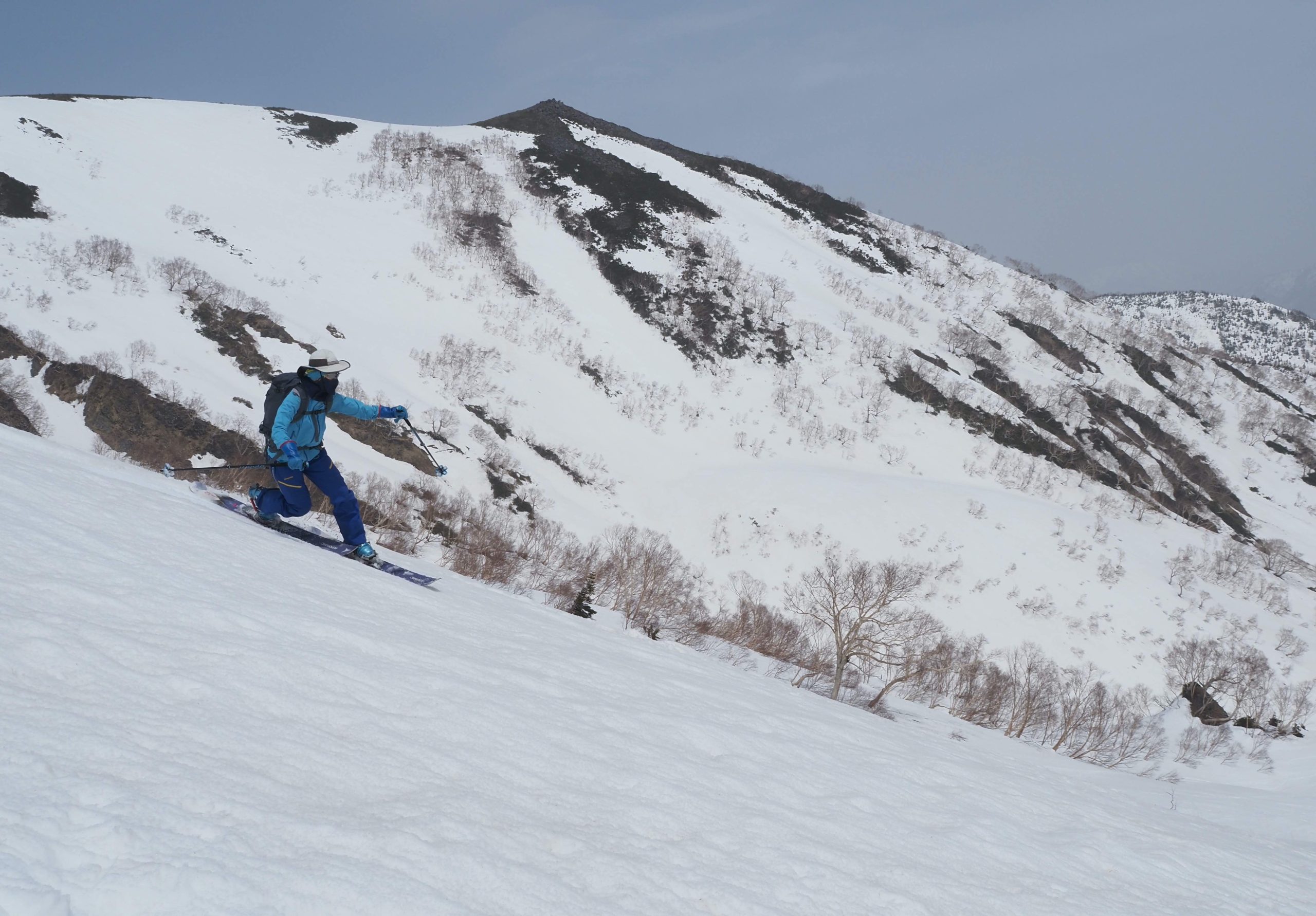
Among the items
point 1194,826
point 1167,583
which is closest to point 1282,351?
point 1167,583

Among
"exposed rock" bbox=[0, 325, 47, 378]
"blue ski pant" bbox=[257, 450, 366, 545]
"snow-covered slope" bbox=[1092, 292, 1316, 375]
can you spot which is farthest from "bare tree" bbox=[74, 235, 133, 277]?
"snow-covered slope" bbox=[1092, 292, 1316, 375]

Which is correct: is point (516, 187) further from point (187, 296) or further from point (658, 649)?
point (658, 649)

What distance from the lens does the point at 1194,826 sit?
5492 mm

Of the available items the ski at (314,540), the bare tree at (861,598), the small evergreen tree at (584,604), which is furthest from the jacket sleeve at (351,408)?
the bare tree at (861,598)

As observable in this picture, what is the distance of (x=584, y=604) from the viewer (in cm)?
1330

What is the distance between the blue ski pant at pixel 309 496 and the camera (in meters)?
7.80

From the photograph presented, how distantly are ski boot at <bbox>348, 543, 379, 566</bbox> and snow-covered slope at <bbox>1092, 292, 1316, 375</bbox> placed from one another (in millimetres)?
140409

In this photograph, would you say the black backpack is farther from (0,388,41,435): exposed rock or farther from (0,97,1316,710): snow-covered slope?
(0,388,41,435): exposed rock

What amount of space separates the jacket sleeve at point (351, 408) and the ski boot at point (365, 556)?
1543 millimetres

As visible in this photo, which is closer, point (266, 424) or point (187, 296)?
point (266, 424)

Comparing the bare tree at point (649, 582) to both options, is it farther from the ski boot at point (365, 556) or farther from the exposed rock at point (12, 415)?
the exposed rock at point (12, 415)

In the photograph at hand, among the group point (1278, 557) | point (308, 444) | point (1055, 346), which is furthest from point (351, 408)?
point (1055, 346)

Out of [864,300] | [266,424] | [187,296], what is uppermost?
[864,300]

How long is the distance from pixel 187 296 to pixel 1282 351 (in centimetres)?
19386
